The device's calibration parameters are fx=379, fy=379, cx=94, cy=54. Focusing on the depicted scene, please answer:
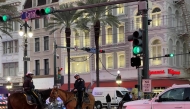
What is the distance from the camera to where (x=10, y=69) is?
6456 centimetres

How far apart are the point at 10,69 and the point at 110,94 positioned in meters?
29.2

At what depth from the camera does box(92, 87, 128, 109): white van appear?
3972 cm

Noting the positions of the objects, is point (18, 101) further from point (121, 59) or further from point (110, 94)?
point (121, 59)

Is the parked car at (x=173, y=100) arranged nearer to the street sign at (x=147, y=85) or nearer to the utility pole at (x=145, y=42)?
the street sign at (x=147, y=85)

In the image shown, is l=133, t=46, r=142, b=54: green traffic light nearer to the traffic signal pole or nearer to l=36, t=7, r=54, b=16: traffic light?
the traffic signal pole

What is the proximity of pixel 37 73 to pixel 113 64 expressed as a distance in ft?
49.0

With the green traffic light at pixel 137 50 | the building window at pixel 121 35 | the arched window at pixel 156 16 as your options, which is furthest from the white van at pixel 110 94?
the green traffic light at pixel 137 50

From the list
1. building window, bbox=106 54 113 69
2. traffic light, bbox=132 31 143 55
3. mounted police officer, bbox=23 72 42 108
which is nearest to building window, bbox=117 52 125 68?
building window, bbox=106 54 113 69

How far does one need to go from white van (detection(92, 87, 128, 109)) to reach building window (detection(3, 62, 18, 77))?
84.3 feet

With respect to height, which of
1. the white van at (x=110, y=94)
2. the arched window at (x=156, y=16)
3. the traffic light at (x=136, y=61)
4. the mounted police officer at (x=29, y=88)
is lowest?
the white van at (x=110, y=94)

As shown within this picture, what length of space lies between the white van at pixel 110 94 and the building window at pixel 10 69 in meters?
25.7

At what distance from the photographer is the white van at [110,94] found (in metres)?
39.7

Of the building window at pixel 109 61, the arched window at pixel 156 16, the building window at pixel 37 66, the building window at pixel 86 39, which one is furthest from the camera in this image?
the building window at pixel 37 66

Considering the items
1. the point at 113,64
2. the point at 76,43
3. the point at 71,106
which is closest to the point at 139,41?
the point at 71,106
